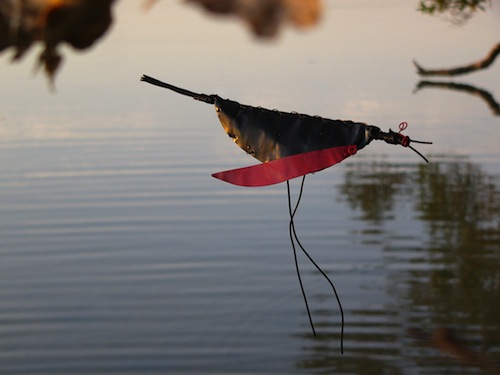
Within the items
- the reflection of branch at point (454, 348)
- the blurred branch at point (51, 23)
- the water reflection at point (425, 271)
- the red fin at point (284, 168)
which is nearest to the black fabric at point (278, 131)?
the red fin at point (284, 168)

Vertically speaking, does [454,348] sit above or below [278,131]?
below

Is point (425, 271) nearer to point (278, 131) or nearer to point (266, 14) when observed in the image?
point (278, 131)

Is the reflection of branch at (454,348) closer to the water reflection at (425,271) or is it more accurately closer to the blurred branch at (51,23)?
the water reflection at (425,271)

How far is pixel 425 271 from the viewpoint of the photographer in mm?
10711

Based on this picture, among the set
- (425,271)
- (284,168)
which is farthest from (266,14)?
(425,271)

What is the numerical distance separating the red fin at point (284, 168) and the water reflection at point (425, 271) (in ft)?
21.4

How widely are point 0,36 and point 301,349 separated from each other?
8.06m

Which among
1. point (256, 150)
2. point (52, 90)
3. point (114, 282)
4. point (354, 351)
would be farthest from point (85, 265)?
point (52, 90)

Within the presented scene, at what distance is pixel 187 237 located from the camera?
37.2 feet

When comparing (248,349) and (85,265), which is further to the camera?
(85,265)

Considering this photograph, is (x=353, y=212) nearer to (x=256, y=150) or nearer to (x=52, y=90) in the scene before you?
(x=256, y=150)

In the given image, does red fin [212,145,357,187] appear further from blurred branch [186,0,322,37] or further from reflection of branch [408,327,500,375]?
reflection of branch [408,327,500,375]

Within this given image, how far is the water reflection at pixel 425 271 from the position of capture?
28.5 ft

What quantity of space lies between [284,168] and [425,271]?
353 inches
